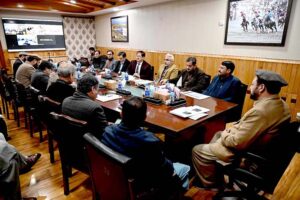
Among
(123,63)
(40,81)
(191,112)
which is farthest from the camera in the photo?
(123,63)

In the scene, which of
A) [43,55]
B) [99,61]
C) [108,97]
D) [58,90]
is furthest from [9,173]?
[43,55]

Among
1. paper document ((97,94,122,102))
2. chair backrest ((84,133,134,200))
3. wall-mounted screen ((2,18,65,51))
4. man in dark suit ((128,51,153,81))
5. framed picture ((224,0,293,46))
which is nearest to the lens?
chair backrest ((84,133,134,200))

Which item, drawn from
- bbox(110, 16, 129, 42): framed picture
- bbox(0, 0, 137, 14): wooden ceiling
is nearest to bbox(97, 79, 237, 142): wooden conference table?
bbox(0, 0, 137, 14): wooden ceiling

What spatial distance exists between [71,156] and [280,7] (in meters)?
3.61

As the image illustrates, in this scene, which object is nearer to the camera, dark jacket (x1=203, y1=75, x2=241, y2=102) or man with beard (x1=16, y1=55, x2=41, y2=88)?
dark jacket (x1=203, y1=75, x2=241, y2=102)

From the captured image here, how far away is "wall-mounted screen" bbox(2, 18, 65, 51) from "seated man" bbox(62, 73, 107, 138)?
574 centimetres

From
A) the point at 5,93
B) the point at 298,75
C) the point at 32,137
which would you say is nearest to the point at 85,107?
the point at 32,137

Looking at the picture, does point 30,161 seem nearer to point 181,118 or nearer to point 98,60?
point 181,118

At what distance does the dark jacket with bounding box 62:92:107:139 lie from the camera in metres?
1.58

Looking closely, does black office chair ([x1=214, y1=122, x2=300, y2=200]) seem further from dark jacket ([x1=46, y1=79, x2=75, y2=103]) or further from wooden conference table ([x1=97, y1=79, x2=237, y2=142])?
dark jacket ([x1=46, y1=79, x2=75, y2=103])

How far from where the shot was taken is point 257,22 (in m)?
3.47

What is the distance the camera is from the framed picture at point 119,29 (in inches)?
252

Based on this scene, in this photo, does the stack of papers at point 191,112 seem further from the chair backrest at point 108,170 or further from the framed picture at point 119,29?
the framed picture at point 119,29

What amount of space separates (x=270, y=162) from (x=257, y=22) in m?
2.97
